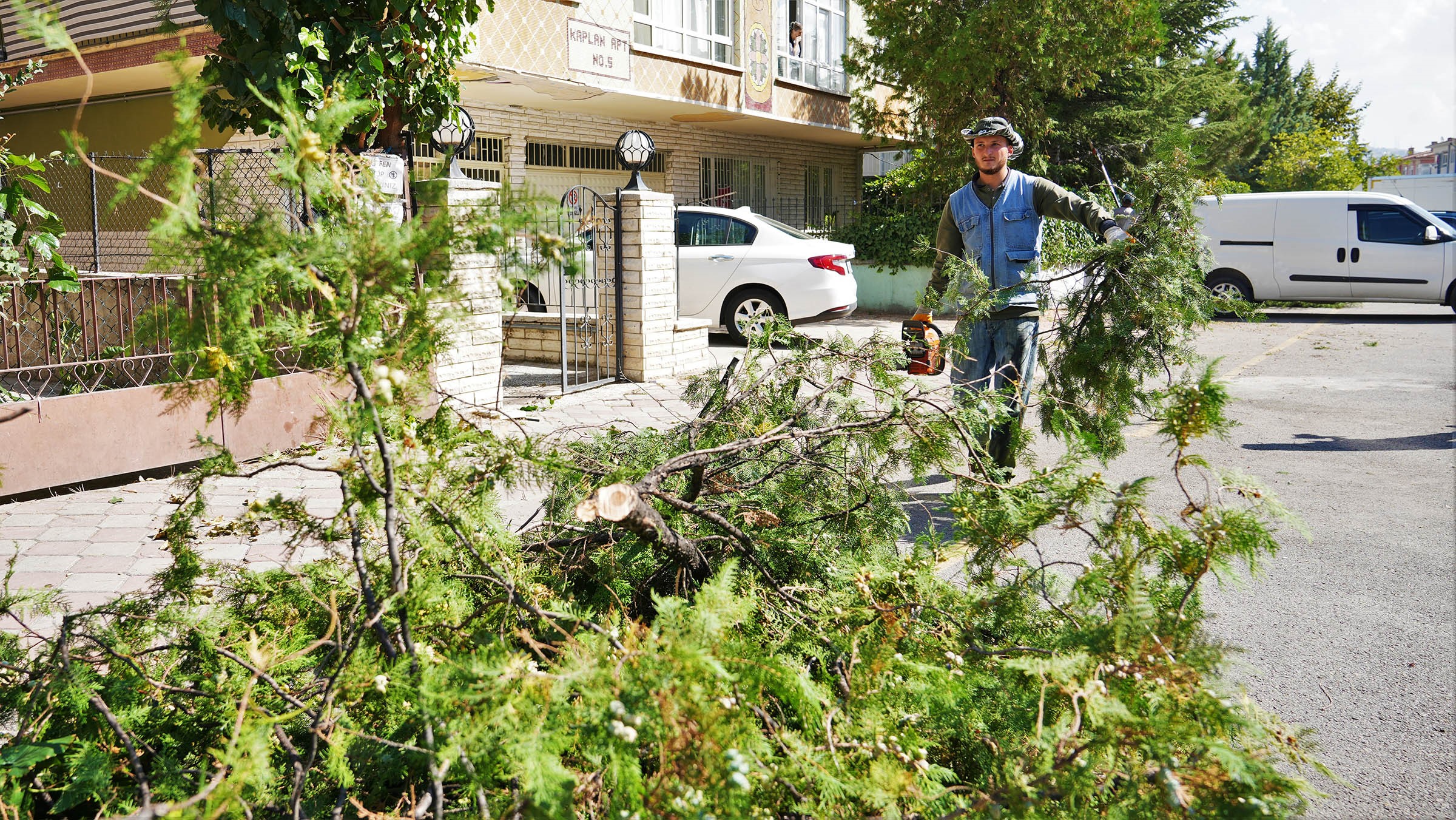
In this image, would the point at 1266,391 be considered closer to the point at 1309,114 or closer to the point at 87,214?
the point at 87,214

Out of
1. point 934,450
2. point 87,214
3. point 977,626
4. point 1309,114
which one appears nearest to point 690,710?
point 977,626

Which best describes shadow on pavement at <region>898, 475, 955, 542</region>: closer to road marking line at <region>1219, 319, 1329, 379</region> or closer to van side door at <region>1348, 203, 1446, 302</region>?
road marking line at <region>1219, 319, 1329, 379</region>

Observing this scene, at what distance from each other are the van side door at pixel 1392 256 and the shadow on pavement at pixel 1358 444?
35.1 ft

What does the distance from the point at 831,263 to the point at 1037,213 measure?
26.4ft

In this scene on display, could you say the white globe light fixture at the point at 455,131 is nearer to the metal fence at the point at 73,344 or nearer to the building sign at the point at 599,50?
the metal fence at the point at 73,344

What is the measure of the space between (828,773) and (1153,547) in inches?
38.3

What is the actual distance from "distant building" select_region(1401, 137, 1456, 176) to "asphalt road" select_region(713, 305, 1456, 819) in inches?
4492

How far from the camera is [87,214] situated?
14969 mm

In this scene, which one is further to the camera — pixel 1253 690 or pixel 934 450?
pixel 1253 690

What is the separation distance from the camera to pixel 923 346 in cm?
395

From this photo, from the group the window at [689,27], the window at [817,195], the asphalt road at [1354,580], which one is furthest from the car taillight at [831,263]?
the window at [817,195]

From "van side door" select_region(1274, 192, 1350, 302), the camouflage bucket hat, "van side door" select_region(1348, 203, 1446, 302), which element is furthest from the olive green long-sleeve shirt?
"van side door" select_region(1348, 203, 1446, 302)

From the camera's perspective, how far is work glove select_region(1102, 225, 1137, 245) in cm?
432

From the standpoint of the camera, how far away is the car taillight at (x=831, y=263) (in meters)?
13.5
